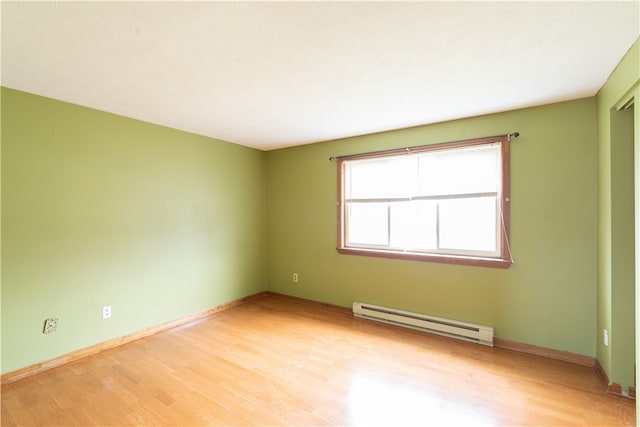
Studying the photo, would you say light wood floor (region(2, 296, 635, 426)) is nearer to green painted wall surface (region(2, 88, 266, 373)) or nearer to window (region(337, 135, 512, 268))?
green painted wall surface (region(2, 88, 266, 373))

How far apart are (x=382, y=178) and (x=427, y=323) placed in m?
1.80

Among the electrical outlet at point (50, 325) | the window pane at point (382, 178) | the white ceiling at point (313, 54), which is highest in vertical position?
the white ceiling at point (313, 54)

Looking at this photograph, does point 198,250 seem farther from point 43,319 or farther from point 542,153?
point 542,153

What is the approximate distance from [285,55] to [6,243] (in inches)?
105

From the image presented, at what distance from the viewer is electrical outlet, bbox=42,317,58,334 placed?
2.49m

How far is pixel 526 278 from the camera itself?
2.76 meters

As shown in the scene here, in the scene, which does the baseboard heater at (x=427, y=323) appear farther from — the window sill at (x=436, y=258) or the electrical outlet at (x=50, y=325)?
the electrical outlet at (x=50, y=325)

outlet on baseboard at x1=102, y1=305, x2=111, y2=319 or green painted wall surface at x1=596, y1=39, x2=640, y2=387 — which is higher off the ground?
green painted wall surface at x1=596, y1=39, x2=640, y2=387

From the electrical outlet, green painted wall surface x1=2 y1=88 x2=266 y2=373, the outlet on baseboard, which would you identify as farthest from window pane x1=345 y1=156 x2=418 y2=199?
the electrical outlet

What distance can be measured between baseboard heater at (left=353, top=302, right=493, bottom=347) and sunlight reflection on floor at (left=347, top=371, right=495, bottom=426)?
3.40 feet

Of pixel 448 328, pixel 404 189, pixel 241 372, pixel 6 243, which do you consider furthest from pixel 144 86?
pixel 448 328

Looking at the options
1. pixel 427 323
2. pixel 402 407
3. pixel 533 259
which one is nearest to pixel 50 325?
pixel 402 407

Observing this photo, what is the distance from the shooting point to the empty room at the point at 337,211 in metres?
1.68

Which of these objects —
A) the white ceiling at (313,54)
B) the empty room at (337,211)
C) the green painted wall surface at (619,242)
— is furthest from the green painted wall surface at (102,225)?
the green painted wall surface at (619,242)
